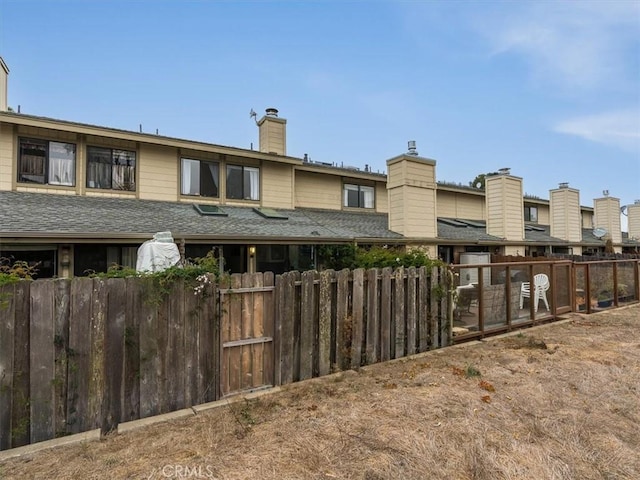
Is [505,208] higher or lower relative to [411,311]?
higher

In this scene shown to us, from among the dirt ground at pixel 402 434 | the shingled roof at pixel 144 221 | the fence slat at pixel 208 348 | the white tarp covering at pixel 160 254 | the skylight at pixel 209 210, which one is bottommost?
the dirt ground at pixel 402 434

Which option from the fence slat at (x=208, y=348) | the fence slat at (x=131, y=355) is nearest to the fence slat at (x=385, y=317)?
the fence slat at (x=208, y=348)

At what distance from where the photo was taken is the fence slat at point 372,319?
207 inches

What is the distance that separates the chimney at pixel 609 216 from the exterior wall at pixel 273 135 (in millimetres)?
21607

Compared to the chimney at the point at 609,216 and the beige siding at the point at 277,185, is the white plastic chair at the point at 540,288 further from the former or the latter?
the chimney at the point at 609,216

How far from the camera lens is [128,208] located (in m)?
9.89

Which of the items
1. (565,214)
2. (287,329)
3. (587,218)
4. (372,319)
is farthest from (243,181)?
(587,218)

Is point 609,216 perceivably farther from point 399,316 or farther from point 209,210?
point 209,210

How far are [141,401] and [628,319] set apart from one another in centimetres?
1026

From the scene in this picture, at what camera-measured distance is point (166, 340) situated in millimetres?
3809

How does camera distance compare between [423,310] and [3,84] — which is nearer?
[423,310]

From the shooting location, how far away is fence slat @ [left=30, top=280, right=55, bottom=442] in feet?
10.5

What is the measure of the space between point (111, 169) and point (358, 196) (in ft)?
30.3

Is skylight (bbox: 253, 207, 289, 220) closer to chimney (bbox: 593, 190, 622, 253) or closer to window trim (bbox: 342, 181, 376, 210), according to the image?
window trim (bbox: 342, 181, 376, 210)
